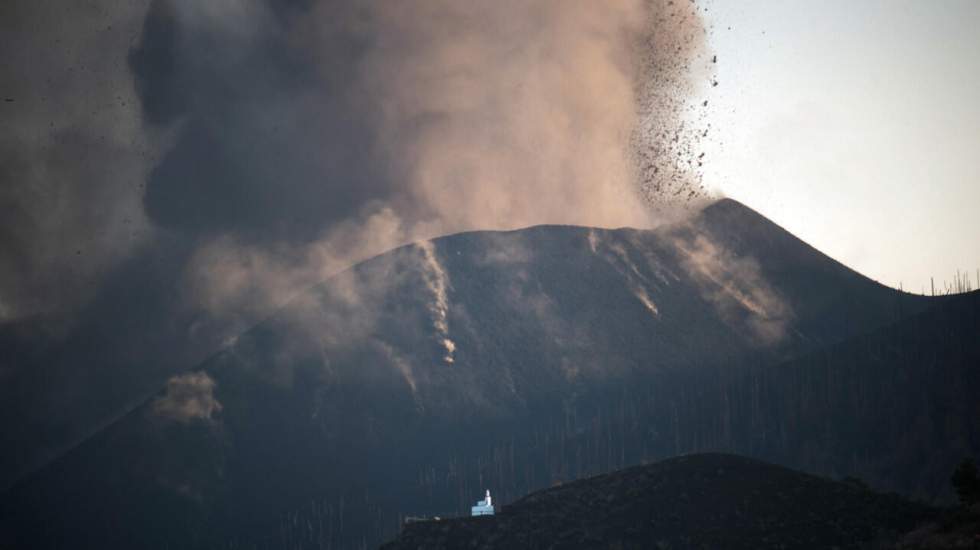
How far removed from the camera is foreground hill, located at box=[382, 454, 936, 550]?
8150cm

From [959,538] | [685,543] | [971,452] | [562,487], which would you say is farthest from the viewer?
[971,452]

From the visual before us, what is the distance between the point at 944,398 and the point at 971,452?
1775 centimetres

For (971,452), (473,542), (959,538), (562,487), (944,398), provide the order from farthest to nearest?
1. (944,398)
2. (971,452)
3. (562,487)
4. (473,542)
5. (959,538)

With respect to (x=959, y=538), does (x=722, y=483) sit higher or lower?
higher

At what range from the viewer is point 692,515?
8850 centimetres

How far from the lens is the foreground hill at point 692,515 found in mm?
81500

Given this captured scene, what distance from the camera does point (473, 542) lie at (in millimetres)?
92062

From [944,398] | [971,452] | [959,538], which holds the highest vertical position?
[944,398]

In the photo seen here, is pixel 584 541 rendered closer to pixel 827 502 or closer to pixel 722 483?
pixel 722 483

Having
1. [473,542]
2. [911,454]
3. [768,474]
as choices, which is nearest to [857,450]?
[911,454]

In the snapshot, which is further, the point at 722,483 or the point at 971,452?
the point at 971,452

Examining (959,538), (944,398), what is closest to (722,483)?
(959,538)

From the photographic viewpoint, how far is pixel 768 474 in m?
92.3

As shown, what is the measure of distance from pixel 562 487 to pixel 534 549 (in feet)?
37.7
